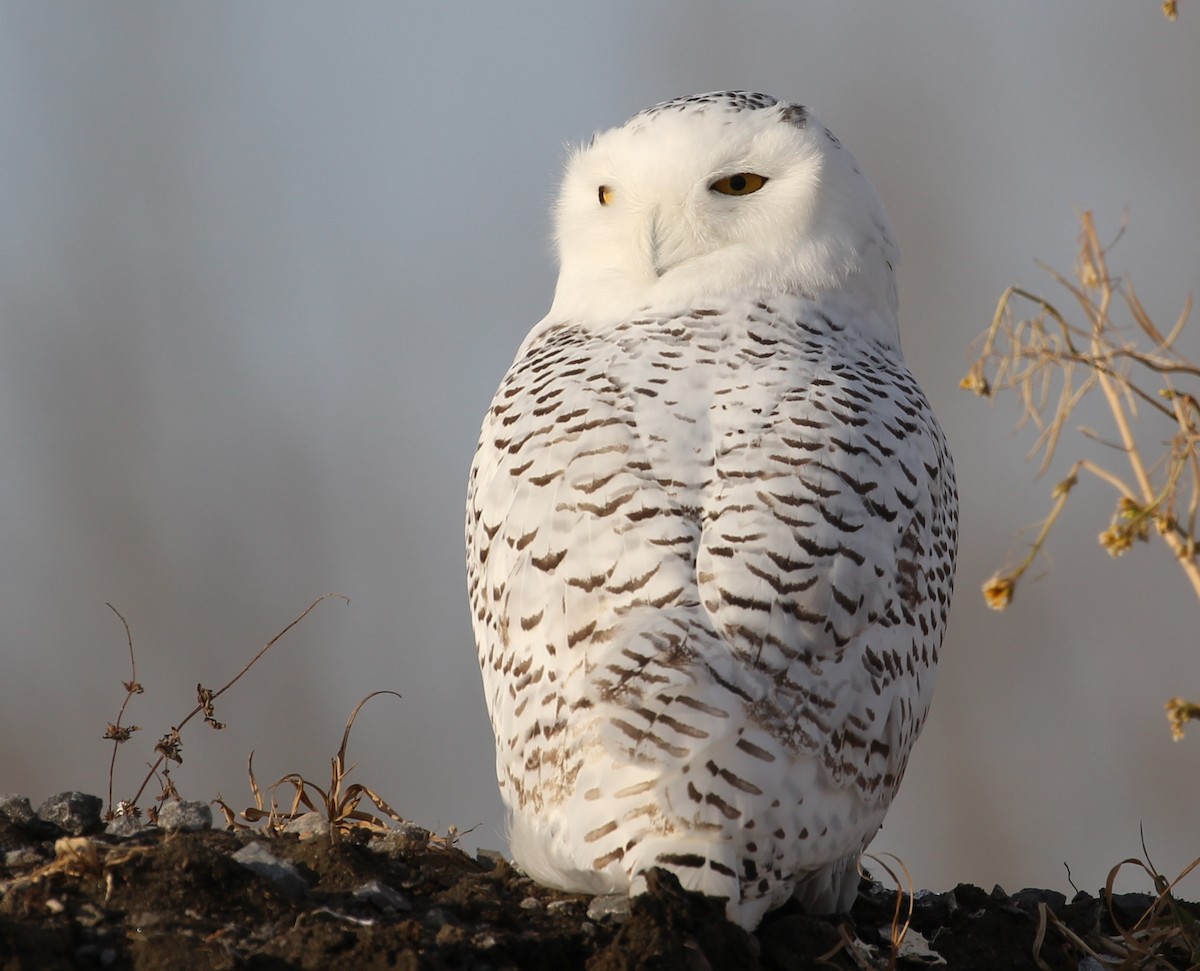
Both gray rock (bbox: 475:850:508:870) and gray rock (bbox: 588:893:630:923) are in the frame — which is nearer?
gray rock (bbox: 588:893:630:923)

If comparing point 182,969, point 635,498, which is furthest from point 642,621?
point 182,969

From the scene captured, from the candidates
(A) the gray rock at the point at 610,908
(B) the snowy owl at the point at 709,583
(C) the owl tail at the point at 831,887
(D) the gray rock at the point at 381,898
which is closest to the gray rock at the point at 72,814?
(D) the gray rock at the point at 381,898

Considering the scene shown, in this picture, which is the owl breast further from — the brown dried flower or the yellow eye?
the brown dried flower

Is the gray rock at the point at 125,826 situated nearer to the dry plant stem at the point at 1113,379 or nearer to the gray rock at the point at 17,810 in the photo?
the gray rock at the point at 17,810

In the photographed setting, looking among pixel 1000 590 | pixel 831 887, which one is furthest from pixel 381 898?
pixel 1000 590

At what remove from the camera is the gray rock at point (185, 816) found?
7.48 feet

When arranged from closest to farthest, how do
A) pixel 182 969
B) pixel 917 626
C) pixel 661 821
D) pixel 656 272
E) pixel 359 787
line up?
pixel 182 969, pixel 661 821, pixel 917 626, pixel 359 787, pixel 656 272

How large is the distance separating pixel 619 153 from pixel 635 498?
3.64ft

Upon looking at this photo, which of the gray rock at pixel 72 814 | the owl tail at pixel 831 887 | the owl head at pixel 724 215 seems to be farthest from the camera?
the owl head at pixel 724 215

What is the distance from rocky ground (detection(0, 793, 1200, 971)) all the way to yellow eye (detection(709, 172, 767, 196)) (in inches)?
60.7

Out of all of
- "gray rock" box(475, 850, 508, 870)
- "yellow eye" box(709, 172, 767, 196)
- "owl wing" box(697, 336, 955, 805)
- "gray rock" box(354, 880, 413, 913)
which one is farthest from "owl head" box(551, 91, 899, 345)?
"gray rock" box(354, 880, 413, 913)

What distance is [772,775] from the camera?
2.16 m

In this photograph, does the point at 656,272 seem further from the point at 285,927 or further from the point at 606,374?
the point at 285,927

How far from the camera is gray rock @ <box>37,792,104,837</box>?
7.42ft
